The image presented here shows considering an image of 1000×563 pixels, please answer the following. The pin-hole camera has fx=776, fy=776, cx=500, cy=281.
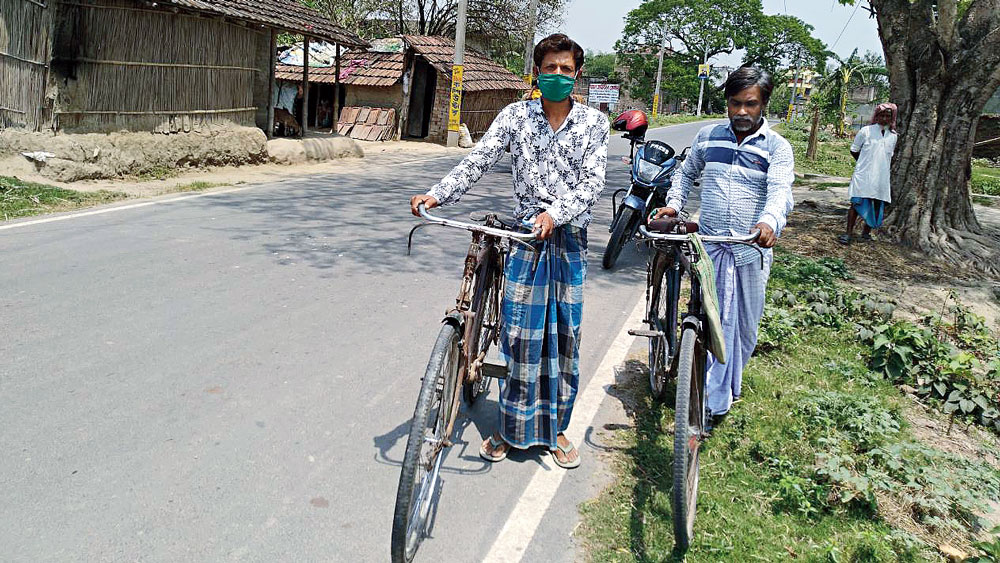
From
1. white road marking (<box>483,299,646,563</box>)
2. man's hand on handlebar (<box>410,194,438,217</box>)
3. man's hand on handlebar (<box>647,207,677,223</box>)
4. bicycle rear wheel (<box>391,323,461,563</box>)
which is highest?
man's hand on handlebar (<box>647,207,677,223</box>)

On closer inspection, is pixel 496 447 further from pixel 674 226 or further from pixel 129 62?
pixel 129 62

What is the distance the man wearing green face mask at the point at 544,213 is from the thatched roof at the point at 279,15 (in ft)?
33.2

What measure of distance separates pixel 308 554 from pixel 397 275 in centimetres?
402

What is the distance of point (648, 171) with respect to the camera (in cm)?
746

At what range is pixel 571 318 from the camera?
3562mm

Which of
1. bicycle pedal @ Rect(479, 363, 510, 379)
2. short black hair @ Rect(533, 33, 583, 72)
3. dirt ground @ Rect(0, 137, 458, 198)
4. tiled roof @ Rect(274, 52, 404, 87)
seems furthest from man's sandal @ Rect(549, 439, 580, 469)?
tiled roof @ Rect(274, 52, 404, 87)

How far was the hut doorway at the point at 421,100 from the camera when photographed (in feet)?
79.8

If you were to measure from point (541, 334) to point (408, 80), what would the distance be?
19823 mm

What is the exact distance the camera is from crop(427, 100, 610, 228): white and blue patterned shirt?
3385 millimetres

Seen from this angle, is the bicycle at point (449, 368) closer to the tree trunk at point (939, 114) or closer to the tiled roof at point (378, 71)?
the tree trunk at point (939, 114)

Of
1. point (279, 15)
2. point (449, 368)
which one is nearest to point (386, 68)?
point (279, 15)

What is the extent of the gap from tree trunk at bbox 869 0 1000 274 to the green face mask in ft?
23.6

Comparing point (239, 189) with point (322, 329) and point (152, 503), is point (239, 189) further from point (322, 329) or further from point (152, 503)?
point (152, 503)

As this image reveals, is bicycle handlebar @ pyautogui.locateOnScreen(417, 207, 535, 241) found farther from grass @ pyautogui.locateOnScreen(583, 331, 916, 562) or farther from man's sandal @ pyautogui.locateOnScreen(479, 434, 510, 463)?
grass @ pyautogui.locateOnScreen(583, 331, 916, 562)
